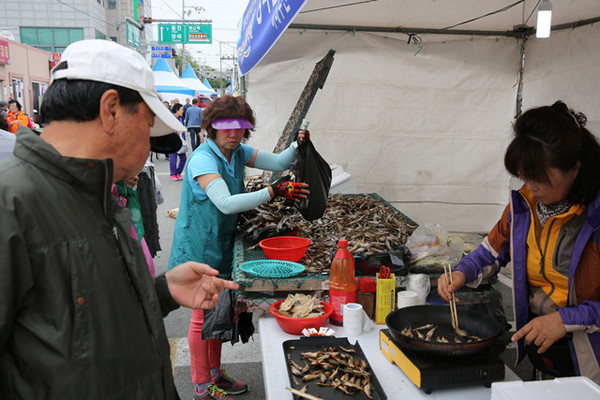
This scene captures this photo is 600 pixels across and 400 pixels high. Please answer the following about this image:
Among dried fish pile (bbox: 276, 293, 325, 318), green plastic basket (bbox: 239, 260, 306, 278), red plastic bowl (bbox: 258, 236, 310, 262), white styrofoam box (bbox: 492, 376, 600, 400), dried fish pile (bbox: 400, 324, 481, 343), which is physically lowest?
dried fish pile (bbox: 276, 293, 325, 318)

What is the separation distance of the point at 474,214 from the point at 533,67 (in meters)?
2.35

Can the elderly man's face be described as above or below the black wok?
above

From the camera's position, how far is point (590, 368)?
2.14 m

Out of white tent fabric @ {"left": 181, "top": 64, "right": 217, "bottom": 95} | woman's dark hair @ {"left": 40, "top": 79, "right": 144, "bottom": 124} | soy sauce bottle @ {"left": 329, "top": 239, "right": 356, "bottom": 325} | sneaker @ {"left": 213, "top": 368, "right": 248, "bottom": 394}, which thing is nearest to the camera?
woman's dark hair @ {"left": 40, "top": 79, "right": 144, "bottom": 124}

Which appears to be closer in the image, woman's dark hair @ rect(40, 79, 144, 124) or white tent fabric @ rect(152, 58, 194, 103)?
woman's dark hair @ rect(40, 79, 144, 124)

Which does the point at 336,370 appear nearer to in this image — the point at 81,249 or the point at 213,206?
the point at 81,249

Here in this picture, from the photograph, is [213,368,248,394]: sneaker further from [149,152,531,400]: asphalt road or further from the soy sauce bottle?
the soy sauce bottle

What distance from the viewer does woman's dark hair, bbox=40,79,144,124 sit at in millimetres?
1196

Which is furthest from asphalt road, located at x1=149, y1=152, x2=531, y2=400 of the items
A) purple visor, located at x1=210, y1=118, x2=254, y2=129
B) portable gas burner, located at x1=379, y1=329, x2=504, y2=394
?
portable gas burner, located at x1=379, y1=329, x2=504, y2=394

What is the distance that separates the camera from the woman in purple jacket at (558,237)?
2.09m

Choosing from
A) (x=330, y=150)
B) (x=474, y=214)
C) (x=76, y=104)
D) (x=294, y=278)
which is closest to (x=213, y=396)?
(x=294, y=278)

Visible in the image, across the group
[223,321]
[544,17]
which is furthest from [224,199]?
[544,17]

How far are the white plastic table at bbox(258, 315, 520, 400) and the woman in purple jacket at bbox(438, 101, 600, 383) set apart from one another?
366 millimetres

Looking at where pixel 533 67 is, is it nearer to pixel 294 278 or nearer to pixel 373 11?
pixel 373 11
